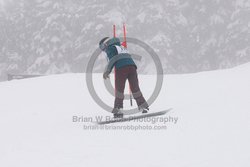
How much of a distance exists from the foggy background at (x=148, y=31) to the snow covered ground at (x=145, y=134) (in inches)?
734

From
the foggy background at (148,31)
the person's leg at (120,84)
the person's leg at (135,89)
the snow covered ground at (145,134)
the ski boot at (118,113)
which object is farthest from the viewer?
the foggy background at (148,31)

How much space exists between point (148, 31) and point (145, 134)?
24.7m

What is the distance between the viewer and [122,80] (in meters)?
7.92

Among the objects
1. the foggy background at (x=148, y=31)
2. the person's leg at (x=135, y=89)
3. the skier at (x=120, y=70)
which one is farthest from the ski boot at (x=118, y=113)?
the foggy background at (x=148, y=31)

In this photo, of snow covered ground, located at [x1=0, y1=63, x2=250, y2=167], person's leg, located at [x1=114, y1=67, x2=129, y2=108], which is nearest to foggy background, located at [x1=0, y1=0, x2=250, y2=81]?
snow covered ground, located at [x1=0, y1=63, x2=250, y2=167]

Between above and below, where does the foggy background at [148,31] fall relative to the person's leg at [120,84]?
above

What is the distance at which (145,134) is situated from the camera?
6.16m

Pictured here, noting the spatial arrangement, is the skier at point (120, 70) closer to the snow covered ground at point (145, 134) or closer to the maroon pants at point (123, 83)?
the maroon pants at point (123, 83)

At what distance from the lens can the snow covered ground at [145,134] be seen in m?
5.08

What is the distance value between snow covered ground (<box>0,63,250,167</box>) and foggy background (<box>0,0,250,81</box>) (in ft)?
61.2

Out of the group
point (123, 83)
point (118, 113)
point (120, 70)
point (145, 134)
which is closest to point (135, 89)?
point (123, 83)

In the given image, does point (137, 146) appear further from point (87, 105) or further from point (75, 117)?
point (87, 105)

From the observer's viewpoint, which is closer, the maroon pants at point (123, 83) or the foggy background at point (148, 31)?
the maroon pants at point (123, 83)

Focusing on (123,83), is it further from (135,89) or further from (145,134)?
(145,134)
